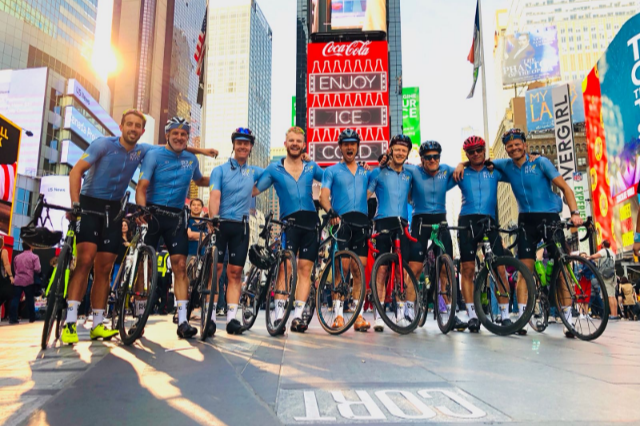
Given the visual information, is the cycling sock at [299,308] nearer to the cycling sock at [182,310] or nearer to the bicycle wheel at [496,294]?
the cycling sock at [182,310]

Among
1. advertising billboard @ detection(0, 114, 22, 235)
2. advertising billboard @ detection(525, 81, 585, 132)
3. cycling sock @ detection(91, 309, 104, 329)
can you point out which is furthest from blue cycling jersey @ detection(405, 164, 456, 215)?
advertising billboard @ detection(525, 81, 585, 132)

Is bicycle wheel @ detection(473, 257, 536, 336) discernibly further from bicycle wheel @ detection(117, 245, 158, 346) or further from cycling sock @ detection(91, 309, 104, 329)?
cycling sock @ detection(91, 309, 104, 329)

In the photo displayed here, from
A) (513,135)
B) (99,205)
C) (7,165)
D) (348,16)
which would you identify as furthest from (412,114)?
(99,205)

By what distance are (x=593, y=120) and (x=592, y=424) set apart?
1465 inches

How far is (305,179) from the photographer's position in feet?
18.9

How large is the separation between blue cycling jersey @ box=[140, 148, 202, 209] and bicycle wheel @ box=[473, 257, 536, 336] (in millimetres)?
3273

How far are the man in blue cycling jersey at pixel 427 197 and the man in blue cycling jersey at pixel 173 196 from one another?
2632 mm

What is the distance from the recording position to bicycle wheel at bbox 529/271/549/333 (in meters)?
5.57

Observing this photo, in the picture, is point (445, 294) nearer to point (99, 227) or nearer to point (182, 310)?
point (182, 310)

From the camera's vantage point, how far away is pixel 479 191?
6.04 meters

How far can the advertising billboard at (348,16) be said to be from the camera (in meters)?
30.6

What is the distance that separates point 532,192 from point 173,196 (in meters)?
3.97

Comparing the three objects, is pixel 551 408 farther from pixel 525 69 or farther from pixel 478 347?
pixel 525 69

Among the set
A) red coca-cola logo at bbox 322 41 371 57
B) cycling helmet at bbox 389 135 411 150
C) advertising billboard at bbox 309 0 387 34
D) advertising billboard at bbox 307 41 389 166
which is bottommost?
cycling helmet at bbox 389 135 411 150
